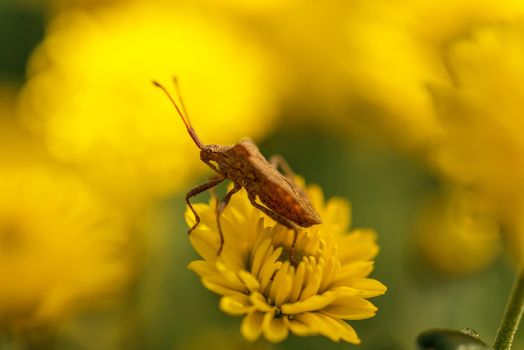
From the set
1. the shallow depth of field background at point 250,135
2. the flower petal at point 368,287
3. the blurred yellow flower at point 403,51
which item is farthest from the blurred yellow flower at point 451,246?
the flower petal at point 368,287

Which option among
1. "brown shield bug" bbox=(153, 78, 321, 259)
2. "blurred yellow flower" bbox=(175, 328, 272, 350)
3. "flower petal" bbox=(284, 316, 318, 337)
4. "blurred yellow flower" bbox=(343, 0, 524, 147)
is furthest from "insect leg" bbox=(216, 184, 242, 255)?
"blurred yellow flower" bbox=(343, 0, 524, 147)

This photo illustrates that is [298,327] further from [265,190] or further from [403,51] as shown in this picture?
[403,51]

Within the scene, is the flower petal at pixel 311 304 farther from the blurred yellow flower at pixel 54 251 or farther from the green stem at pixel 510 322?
the blurred yellow flower at pixel 54 251

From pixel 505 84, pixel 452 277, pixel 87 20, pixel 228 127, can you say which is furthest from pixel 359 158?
pixel 505 84

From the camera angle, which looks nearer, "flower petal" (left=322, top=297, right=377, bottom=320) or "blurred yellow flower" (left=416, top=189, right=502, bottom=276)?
"flower petal" (left=322, top=297, right=377, bottom=320)

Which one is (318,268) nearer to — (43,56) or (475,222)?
(475,222)

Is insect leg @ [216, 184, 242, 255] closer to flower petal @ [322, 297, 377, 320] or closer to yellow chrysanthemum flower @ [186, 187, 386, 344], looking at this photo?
yellow chrysanthemum flower @ [186, 187, 386, 344]
